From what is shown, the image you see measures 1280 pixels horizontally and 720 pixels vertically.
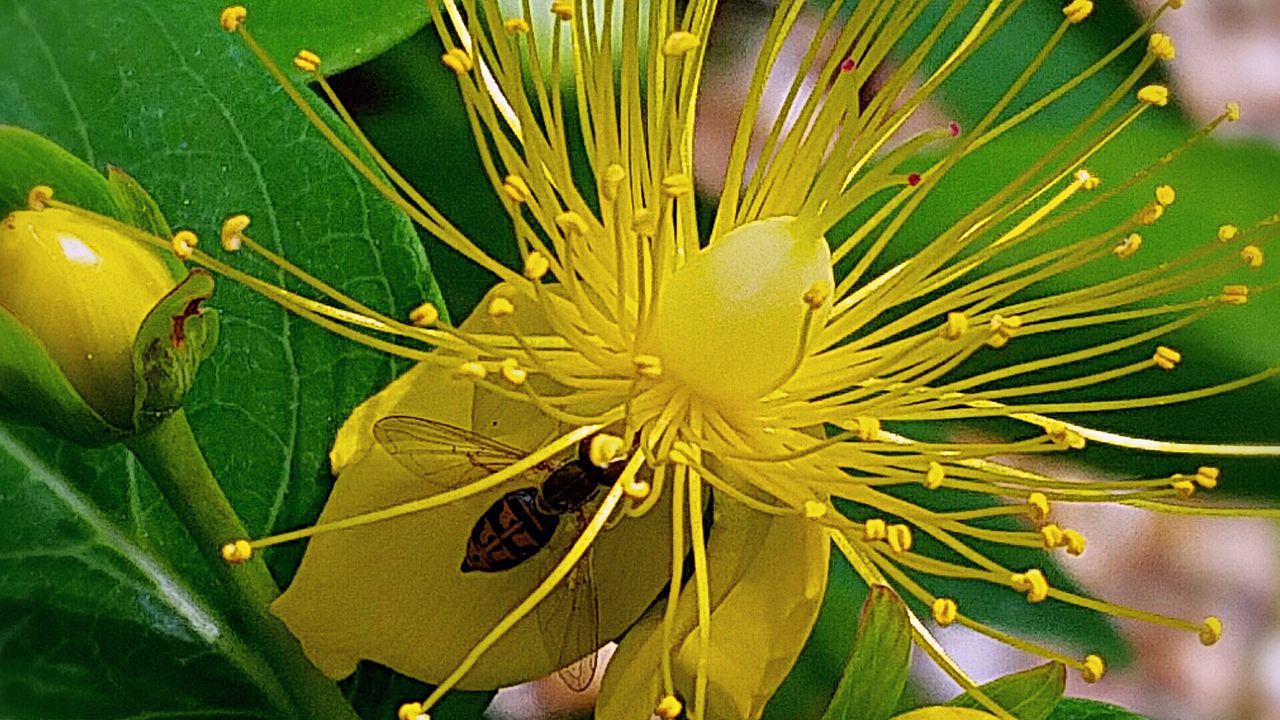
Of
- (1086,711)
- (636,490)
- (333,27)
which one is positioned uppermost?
(333,27)

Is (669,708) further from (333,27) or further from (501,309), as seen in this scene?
(333,27)

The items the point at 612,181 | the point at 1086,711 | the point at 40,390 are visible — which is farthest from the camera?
the point at 1086,711

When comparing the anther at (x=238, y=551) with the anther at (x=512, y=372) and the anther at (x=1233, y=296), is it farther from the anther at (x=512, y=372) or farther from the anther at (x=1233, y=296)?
the anther at (x=1233, y=296)

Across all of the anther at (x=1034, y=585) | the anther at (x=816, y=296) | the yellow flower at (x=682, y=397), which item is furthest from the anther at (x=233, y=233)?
the anther at (x=1034, y=585)

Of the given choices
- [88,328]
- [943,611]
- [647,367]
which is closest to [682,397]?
[647,367]

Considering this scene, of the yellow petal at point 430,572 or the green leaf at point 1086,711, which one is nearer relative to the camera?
the yellow petal at point 430,572

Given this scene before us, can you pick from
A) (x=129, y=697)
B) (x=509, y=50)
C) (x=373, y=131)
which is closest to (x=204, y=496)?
(x=129, y=697)
